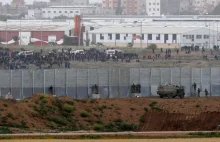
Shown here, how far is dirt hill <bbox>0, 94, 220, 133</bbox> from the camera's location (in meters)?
48.8

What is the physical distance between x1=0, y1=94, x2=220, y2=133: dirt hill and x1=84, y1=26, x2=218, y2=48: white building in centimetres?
7202

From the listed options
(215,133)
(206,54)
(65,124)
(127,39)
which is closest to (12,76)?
(65,124)

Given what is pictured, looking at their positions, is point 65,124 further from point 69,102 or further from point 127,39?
point 127,39

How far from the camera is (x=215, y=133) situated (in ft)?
141

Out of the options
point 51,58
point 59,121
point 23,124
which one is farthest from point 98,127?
point 51,58

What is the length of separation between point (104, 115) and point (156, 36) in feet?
276

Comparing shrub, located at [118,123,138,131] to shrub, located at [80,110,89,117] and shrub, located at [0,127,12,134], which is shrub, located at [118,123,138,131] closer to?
shrub, located at [80,110,89,117]

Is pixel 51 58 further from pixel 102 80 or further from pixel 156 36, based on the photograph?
pixel 156 36

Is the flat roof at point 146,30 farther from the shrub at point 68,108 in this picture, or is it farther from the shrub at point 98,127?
the shrub at point 98,127

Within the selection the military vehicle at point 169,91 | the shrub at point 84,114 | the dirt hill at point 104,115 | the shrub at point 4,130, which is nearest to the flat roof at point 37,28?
the military vehicle at point 169,91

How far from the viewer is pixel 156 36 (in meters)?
138

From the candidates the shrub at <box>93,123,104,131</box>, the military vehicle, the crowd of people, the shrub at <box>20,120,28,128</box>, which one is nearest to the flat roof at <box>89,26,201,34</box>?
the crowd of people

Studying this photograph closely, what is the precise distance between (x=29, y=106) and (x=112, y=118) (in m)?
4.31

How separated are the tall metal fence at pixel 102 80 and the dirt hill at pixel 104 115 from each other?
1018 centimetres
